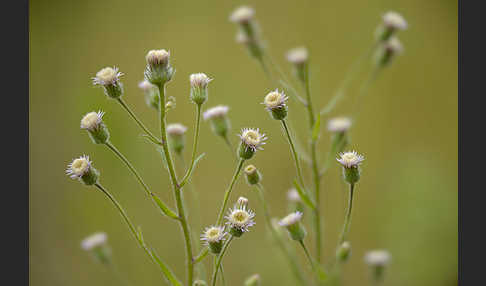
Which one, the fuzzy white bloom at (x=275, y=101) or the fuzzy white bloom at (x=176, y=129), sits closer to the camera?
the fuzzy white bloom at (x=275, y=101)

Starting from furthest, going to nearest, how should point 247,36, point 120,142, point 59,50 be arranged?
point 59,50
point 120,142
point 247,36

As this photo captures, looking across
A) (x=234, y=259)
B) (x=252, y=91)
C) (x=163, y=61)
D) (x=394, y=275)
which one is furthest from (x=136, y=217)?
(x=163, y=61)

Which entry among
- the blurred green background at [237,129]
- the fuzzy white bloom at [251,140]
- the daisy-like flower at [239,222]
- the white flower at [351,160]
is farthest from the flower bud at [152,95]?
the blurred green background at [237,129]

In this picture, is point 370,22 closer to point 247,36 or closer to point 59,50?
point 247,36

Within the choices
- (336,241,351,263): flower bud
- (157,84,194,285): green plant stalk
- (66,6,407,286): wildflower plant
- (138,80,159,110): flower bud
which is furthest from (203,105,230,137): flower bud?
(336,241,351,263): flower bud

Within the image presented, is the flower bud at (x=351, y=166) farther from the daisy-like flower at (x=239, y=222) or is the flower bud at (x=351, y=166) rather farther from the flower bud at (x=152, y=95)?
the flower bud at (x=152, y=95)

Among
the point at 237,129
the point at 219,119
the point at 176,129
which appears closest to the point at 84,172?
the point at 176,129
